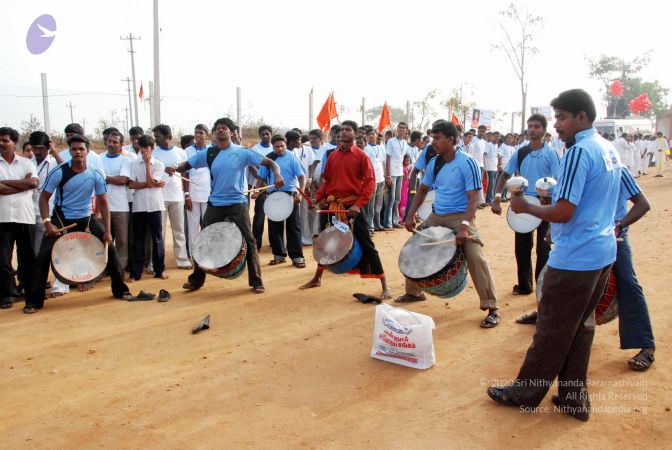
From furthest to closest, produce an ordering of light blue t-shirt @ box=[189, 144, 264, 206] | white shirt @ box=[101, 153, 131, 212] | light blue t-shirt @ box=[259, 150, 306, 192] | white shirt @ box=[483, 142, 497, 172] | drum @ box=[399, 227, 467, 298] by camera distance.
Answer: white shirt @ box=[483, 142, 497, 172]
light blue t-shirt @ box=[259, 150, 306, 192]
white shirt @ box=[101, 153, 131, 212]
light blue t-shirt @ box=[189, 144, 264, 206]
drum @ box=[399, 227, 467, 298]

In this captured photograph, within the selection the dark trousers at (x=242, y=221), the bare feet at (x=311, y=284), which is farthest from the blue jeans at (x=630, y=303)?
the dark trousers at (x=242, y=221)

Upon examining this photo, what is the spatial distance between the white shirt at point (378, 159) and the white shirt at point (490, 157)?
220 inches

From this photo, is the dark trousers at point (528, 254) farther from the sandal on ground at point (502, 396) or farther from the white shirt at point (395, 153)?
the white shirt at point (395, 153)

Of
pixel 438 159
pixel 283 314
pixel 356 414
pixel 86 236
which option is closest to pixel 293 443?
pixel 356 414

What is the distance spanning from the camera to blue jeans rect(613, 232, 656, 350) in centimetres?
446

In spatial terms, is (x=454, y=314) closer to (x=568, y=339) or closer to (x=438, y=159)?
(x=438, y=159)

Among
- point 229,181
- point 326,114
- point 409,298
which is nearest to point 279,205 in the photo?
point 229,181

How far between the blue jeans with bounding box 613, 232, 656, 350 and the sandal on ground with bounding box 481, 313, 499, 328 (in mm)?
1315

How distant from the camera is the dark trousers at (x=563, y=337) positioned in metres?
3.59

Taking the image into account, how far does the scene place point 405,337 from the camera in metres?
4.58

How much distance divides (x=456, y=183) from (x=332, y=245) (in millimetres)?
1563

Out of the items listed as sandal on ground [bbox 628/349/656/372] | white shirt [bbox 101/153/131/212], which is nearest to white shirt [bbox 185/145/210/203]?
white shirt [bbox 101/153/131/212]

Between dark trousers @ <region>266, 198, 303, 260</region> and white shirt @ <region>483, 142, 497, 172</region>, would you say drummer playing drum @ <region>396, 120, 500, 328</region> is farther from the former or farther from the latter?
white shirt @ <region>483, 142, 497, 172</region>

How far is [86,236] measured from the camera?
6543 mm
